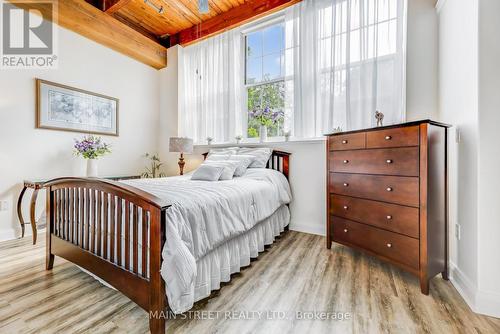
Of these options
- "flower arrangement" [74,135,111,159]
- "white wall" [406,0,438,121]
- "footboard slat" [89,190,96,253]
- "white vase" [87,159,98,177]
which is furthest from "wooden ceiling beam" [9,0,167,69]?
"white wall" [406,0,438,121]

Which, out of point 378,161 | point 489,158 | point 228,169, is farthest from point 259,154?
point 489,158

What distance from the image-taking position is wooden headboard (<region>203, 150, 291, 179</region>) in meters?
2.92

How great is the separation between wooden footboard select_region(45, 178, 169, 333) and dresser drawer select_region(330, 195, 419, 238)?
1.65m

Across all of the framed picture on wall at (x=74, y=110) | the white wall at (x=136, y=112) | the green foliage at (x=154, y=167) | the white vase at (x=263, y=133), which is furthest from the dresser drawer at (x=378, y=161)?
the framed picture on wall at (x=74, y=110)

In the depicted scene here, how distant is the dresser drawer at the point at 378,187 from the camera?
1.58m

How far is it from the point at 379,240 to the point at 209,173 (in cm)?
172

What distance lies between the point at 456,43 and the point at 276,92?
1935 mm

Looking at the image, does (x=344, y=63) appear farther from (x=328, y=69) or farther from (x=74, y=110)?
(x=74, y=110)

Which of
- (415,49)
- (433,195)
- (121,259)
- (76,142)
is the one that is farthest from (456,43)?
(76,142)

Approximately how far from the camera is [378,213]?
1.80 metres

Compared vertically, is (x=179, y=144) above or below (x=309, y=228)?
above

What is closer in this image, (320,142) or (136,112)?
(320,142)

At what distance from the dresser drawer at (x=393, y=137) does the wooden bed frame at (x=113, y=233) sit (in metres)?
1.67

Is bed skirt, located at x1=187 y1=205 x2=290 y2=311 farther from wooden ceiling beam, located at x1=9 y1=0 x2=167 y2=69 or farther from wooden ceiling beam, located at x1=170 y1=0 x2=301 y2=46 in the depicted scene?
wooden ceiling beam, located at x1=9 y1=0 x2=167 y2=69
